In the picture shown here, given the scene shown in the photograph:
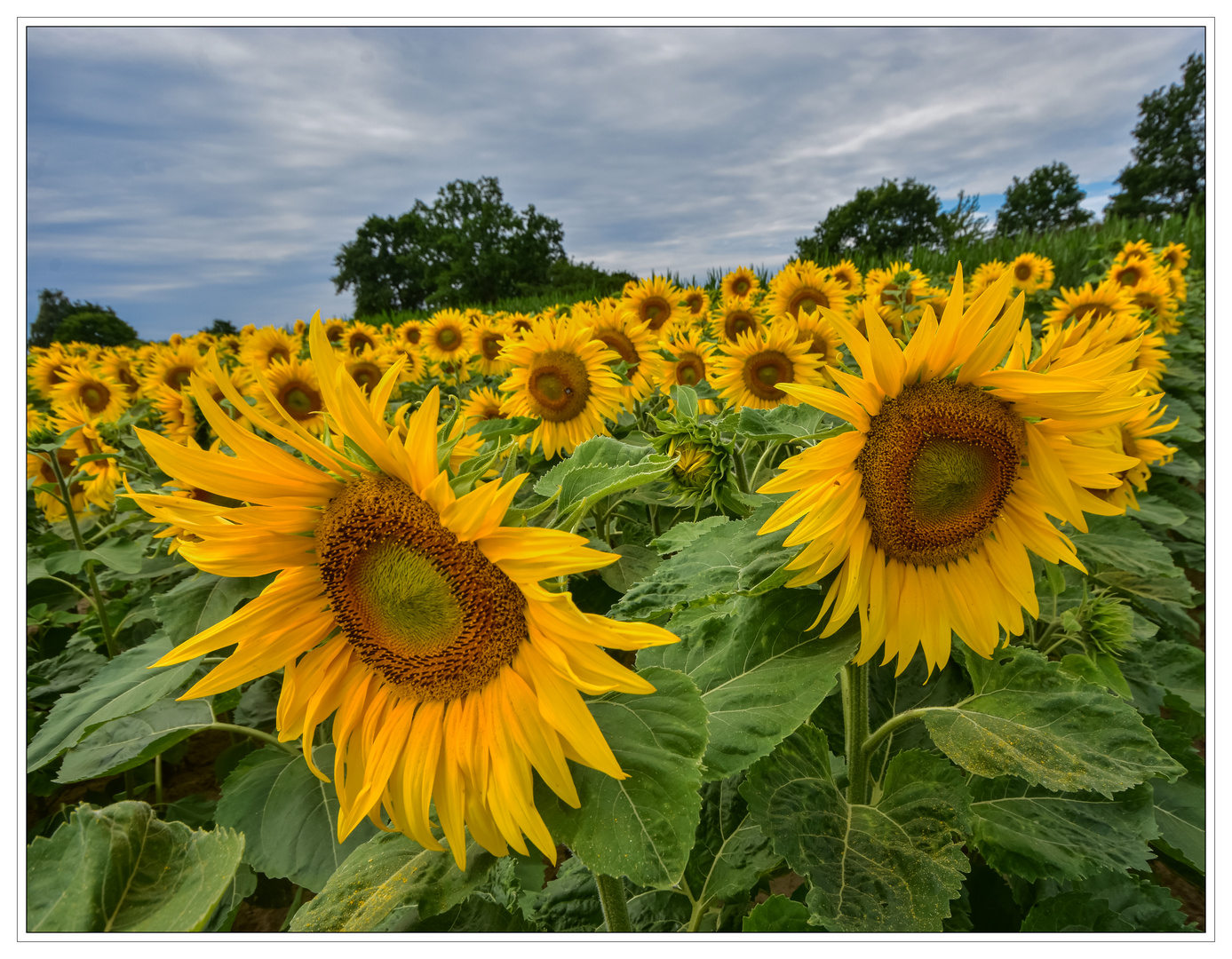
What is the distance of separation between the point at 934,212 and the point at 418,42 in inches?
209

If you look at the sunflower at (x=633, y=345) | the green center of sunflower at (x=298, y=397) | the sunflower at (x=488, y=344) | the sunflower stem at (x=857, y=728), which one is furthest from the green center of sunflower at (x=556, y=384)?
the sunflower stem at (x=857, y=728)

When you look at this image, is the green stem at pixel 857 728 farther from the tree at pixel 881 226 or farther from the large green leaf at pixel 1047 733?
the tree at pixel 881 226

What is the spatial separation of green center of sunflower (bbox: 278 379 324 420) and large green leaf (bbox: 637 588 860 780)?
305 centimetres

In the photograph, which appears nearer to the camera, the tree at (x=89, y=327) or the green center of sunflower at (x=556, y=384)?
the tree at (x=89, y=327)

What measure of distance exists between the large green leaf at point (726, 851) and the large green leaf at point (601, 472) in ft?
1.80

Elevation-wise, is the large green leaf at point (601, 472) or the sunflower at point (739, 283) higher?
the sunflower at point (739, 283)

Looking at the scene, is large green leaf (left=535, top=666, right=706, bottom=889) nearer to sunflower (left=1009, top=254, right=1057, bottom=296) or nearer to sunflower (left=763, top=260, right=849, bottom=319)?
sunflower (left=763, top=260, right=849, bottom=319)

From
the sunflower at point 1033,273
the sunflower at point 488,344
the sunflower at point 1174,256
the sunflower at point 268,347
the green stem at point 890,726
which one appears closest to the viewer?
the green stem at point 890,726

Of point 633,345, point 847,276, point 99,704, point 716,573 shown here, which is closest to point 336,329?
point 633,345

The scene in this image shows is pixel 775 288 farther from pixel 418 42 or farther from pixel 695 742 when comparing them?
pixel 695 742

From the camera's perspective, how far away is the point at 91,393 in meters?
4.20

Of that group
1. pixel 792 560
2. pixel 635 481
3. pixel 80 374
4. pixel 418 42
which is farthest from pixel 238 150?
pixel 80 374

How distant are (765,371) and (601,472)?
2537 mm

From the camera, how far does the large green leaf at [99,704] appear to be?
45.6 inches
